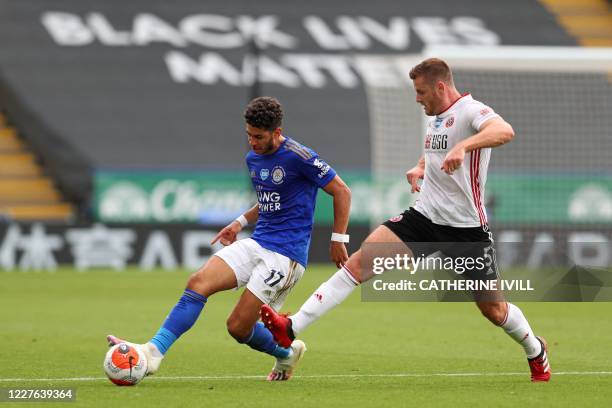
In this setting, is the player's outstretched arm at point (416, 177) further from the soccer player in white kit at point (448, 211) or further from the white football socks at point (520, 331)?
the white football socks at point (520, 331)

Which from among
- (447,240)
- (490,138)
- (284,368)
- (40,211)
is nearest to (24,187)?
(40,211)

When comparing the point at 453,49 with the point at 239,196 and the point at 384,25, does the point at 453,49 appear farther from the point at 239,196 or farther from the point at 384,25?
the point at 384,25

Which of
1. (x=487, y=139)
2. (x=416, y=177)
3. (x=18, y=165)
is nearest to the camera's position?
(x=487, y=139)

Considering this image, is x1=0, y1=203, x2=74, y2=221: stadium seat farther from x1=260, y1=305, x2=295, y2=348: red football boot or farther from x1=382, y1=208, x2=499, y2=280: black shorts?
x1=260, y1=305, x2=295, y2=348: red football boot

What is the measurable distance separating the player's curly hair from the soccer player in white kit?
897mm

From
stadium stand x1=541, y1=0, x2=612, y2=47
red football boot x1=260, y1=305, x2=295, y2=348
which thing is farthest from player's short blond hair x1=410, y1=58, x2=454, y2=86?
stadium stand x1=541, y1=0, x2=612, y2=47

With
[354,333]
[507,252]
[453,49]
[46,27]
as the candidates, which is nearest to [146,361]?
[354,333]

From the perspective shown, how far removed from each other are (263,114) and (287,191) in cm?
55

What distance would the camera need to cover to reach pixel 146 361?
6.97m

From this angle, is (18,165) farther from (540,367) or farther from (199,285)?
(540,367)

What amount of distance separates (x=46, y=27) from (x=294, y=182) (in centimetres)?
2204

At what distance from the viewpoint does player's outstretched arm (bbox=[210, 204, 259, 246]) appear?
7.88 meters

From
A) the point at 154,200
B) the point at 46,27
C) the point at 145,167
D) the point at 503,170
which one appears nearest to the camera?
the point at 503,170

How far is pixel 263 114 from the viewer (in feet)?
24.1
